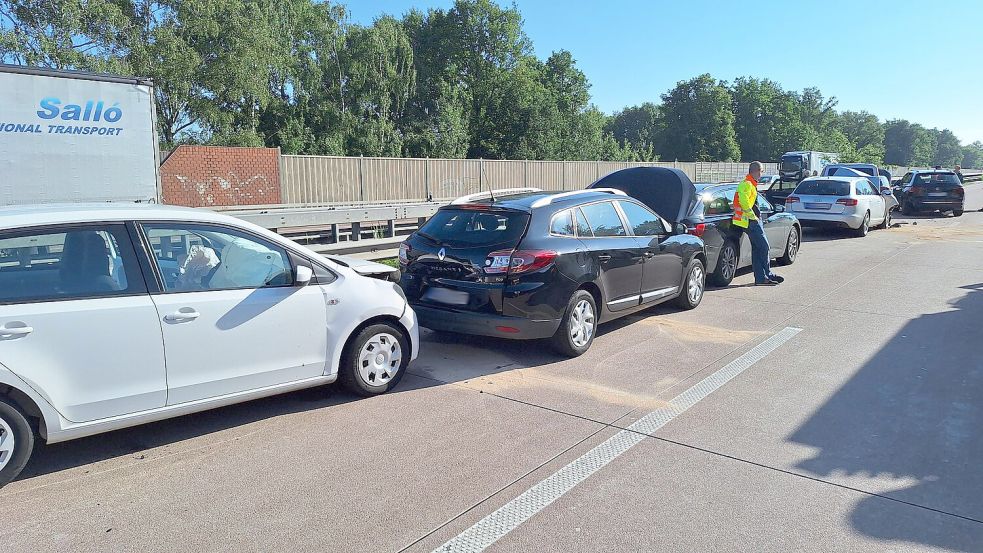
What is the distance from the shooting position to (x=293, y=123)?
117ft

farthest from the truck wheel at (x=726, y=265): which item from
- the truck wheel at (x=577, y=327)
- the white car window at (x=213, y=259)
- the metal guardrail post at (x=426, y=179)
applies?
the metal guardrail post at (x=426, y=179)

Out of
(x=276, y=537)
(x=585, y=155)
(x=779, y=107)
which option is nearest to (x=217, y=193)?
(x=276, y=537)

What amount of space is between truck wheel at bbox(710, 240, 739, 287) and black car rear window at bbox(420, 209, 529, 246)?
4.97 metres

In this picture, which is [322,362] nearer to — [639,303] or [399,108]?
[639,303]

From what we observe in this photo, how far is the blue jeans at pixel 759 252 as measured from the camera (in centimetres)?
1029

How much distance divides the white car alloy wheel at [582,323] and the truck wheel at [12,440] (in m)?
4.26

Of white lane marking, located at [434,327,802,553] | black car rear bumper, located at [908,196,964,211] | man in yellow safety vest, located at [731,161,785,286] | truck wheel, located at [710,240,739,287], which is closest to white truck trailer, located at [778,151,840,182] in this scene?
black car rear bumper, located at [908,196,964,211]

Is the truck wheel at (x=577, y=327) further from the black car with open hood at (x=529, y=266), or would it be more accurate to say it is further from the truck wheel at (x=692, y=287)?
the truck wheel at (x=692, y=287)

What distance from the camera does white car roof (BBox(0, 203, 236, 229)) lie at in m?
3.90

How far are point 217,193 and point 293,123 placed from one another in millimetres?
17428

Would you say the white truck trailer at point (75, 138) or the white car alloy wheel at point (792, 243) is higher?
the white truck trailer at point (75, 138)

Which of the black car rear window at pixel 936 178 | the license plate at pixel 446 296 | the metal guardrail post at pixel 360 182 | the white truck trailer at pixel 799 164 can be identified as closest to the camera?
the license plate at pixel 446 296

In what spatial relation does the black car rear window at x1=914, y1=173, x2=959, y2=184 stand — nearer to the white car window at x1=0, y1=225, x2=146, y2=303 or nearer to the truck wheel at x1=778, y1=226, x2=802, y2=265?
the truck wheel at x1=778, y1=226, x2=802, y2=265

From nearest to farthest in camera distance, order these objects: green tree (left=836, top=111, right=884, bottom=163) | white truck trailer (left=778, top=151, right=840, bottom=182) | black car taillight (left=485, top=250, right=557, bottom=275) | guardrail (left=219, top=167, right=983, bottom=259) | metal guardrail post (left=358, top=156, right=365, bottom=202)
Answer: black car taillight (left=485, top=250, right=557, bottom=275) < guardrail (left=219, top=167, right=983, bottom=259) < metal guardrail post (left=358, top=156, right=365, bottom=202) < white truck trailer (left=778, top=151, right=840, bottom=182) < green tree (left=836, top=111, right=884, bottom=163)
